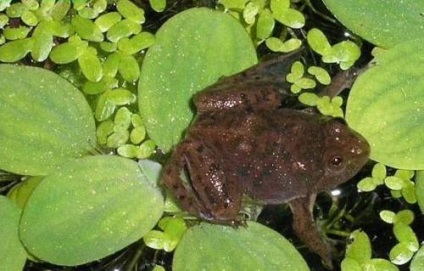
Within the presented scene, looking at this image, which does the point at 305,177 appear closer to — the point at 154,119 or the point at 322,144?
the point at 322,144

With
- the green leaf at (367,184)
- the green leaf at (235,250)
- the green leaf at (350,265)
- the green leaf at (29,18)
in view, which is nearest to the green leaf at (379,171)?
the green leaf at (367,184)

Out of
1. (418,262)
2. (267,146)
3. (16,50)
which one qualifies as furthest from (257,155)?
(16,50)

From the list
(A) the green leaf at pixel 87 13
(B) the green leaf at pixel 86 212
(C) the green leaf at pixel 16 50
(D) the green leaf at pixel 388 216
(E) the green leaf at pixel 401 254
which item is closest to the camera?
(B) the green leaf at pixel 86 212

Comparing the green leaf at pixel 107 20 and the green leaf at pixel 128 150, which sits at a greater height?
the green leaf at pixel 107 20

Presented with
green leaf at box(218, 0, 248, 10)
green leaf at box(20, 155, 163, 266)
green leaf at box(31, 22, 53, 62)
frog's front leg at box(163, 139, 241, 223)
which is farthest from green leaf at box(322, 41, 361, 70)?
green leaf at box(31, 22, 53, 62)

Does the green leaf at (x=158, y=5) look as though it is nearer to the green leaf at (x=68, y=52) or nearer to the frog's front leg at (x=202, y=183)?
the green leaf at (x=68, y=52)

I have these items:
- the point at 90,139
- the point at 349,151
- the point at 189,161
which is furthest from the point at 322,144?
the point at 90,139
